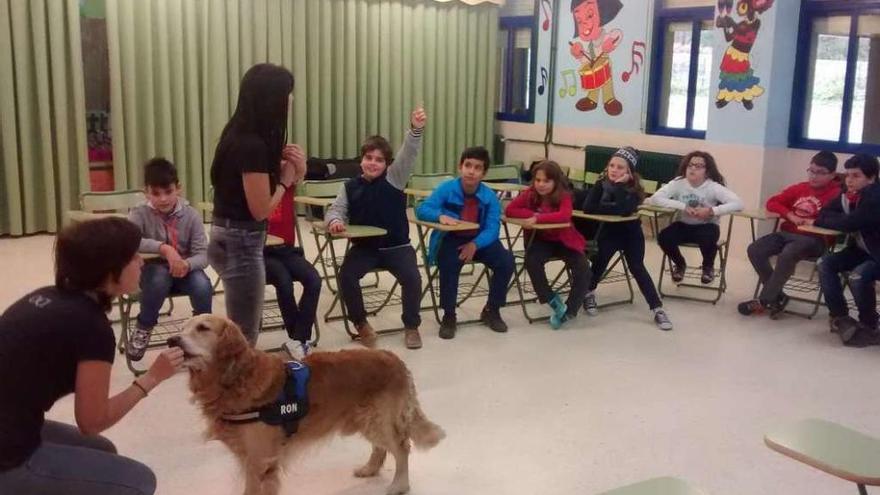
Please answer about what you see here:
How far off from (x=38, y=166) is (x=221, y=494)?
5263 millimetres

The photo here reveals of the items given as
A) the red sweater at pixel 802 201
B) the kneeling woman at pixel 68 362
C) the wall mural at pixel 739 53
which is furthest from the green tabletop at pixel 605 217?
the kneeling woman at pixel 68 362

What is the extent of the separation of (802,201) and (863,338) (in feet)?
3.30

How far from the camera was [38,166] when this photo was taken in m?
7.10

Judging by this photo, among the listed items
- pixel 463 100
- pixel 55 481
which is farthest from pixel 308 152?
pixel 55 481

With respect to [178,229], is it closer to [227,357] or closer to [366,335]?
[366,335]

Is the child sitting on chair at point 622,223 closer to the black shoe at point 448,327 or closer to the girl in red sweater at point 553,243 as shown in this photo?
the girl in red sweater at point 553,243

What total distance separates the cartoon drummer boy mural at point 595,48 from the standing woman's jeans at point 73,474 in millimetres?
6901

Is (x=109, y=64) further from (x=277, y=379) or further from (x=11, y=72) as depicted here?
(x=277, y=379)

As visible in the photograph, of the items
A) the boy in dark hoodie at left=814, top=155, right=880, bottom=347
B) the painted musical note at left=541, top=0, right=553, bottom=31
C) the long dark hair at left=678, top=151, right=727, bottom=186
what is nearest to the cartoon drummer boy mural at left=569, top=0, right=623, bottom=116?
the painted musical note at left=541, top=0, right=553, bottom=31

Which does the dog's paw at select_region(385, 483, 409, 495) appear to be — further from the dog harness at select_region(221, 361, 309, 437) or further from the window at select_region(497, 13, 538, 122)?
the window at select_region(497, 13, 538, 122)

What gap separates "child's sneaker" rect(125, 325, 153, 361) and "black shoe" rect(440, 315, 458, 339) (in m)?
1.56

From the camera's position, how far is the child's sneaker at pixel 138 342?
385 centimetres

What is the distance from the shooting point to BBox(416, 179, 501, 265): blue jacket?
473cm

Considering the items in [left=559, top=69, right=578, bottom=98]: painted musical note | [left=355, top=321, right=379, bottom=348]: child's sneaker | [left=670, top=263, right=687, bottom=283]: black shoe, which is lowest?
[left=355, top=321, right=379, bottom=348]: child's sneaker
